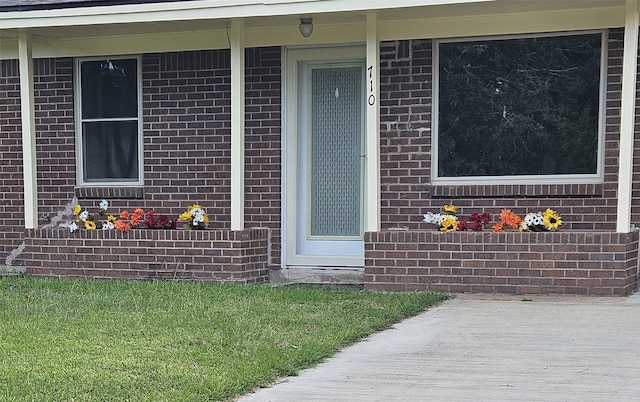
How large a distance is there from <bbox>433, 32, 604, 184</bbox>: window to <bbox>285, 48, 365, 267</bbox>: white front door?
3.28 feet

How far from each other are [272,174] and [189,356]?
→ 14.1ft

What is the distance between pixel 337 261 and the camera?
9.27 m

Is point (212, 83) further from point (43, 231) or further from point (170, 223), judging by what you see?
point (43, 231)

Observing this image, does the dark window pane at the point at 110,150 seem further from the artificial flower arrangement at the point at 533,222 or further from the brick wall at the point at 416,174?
the artificial flower arrangement at the point at 533,222

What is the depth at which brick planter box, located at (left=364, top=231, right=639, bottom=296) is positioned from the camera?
764 centimetres

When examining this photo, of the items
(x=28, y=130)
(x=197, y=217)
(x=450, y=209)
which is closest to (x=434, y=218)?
(x=450, y=209)

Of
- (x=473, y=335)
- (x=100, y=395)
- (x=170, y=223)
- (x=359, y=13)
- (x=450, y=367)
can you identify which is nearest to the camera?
(x=100, y=395)

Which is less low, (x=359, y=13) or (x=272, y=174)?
(x=359, y=13)

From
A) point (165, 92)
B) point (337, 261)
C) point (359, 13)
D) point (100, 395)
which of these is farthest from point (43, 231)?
point (100, 395)

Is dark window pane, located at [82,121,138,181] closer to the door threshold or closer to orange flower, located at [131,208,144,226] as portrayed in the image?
orange flower, located at [131,208,144,226]

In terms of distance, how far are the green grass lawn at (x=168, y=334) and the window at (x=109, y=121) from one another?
1802mm

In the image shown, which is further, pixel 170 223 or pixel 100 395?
pixel 170 223

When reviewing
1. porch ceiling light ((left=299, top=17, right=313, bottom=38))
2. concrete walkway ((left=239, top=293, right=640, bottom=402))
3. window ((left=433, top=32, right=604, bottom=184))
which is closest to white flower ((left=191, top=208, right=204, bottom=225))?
porch ceiling light ((left=299, top=17, right=313, bottom=38))

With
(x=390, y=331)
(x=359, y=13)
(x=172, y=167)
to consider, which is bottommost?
(x=390, y=331)
